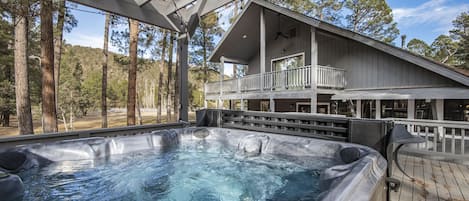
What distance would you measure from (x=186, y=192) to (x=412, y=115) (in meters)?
7.22

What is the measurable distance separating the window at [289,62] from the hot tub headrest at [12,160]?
28.9 feet

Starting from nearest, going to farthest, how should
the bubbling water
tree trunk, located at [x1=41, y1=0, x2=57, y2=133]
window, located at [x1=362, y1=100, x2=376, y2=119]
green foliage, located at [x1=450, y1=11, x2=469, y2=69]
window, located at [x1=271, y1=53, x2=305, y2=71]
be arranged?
1. the bubbling water
2. tree trunk, located at [x1=41, y1=0, x2=57, y2=133]
3. window, located at [x1=362, y1=100, x2=376, y2=119]
4. window, located at [x1=271, y1=53, x2=305, y2=71]
5. green foliage, located at [x1=450, y1=11, x2=469, y2=69]

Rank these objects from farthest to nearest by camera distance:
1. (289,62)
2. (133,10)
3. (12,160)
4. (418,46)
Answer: (418,46) → (289,62) → (133,10) → (12,160)

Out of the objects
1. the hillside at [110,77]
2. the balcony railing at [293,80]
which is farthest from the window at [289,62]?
the hillside at [110,77]

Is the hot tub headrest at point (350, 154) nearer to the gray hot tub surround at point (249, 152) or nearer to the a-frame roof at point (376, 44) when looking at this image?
the gray hot tub surround at point (249, 152)

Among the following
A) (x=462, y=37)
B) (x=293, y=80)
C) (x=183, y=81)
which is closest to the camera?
(x=183, y=81)

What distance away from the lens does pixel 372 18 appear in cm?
1393

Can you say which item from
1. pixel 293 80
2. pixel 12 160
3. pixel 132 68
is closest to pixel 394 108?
pixel 293 80

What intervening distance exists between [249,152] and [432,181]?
252 centimetres

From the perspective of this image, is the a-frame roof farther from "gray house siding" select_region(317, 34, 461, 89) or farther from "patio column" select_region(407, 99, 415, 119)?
"patio column" select_region(407, 99, 415, 119)

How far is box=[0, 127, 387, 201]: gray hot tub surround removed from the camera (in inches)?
66.5

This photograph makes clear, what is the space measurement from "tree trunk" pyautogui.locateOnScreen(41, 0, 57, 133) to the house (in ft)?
20.5

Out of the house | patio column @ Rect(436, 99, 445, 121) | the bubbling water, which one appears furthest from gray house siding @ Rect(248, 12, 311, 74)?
the bubbling water

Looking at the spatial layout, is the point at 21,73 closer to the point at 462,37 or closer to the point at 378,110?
the point at 378,110
